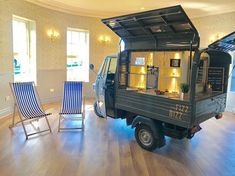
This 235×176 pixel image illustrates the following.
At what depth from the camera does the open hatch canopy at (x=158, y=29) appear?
2.91 meters

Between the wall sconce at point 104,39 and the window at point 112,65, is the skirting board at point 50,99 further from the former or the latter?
the window at point 112,65

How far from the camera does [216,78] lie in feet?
12.6

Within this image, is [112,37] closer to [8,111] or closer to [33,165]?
[8,111]

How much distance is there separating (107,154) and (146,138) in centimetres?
71

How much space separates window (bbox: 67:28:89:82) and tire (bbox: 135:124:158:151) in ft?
14.9

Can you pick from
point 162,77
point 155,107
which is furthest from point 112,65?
point 155,107

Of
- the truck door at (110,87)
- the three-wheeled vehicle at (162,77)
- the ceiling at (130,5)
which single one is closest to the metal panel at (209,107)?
the three-wheeled vehicle at (162,77)

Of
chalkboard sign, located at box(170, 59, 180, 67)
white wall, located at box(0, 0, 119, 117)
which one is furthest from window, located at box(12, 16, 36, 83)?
chalkboard sign, located at box(170, 59, 180, 67)

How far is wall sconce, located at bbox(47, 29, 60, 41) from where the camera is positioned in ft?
21.3

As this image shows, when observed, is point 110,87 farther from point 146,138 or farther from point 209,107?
point 209,107

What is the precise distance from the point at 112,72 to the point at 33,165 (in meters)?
2.29

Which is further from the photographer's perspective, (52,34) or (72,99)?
(52,34)

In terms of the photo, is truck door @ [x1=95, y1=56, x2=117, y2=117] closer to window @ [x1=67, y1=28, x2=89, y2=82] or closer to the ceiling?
the ceiling

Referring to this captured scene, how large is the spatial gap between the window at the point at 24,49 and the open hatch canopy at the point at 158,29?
3269mm
